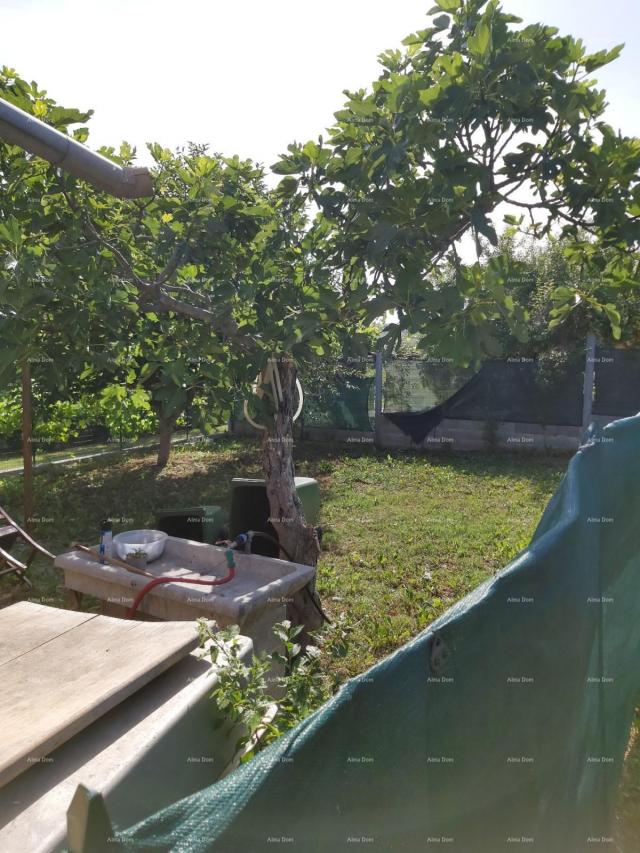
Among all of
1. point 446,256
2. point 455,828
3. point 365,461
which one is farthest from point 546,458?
point 455,828

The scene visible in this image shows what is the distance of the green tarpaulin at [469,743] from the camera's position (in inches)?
30.0

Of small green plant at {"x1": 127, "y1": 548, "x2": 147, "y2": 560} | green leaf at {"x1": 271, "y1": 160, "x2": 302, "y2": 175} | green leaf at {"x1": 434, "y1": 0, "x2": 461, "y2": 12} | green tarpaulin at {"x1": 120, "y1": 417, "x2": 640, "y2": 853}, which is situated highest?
green leaf at {"x1": 434, "y1": 0, "x2": 461, "y2": 12}

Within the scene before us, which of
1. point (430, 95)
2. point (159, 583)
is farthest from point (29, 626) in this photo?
point (430, 95)

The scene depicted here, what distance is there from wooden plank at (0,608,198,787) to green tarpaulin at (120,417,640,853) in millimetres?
754

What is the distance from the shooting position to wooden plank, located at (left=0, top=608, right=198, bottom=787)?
1306mm

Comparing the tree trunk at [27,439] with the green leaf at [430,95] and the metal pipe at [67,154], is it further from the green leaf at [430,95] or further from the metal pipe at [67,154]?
the green leaf at [430,95]

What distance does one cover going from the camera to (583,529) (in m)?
1.59

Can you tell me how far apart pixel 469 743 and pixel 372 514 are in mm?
5797

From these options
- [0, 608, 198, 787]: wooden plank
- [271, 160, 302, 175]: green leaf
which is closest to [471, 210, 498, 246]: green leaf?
[271, 160, 302, 175]: green leaf

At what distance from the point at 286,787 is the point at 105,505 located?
276 inches

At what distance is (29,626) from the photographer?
2.03 m

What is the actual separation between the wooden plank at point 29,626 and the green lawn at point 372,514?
1141mm

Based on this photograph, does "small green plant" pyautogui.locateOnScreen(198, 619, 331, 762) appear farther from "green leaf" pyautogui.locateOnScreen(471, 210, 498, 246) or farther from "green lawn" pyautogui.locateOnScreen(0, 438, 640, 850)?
"green leaf" pyautogui.locateOnScreen(471, 210, 498, 246)

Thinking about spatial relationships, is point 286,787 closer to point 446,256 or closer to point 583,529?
point 583,529
